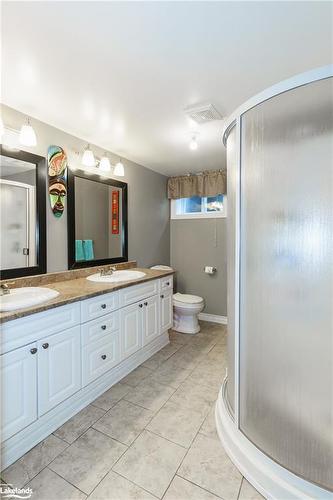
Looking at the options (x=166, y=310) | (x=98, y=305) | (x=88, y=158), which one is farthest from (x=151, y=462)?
(x=88, y=158)

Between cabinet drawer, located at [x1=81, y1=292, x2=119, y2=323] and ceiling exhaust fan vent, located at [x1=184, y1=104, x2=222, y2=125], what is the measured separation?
158cm

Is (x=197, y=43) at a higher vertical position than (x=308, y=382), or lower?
higher

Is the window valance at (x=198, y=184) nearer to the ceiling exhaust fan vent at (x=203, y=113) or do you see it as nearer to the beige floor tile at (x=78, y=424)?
the ceiling exhaust fan vent at (x=203, y=113)

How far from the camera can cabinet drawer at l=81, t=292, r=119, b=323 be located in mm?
1746

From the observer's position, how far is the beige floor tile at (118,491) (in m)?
1.15

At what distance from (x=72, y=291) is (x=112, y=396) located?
89 cm

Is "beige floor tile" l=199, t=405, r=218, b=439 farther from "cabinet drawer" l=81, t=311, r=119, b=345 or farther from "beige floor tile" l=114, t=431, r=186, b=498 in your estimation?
"cabinet drawer" l=81, t=311, r=119, b=345

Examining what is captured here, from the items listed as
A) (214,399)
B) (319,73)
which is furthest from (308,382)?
(319,73)

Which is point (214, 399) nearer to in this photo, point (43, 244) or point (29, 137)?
point (43, 244)

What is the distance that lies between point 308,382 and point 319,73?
1325mm

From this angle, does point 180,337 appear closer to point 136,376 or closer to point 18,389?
point 136,376

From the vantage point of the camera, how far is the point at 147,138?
247 cm

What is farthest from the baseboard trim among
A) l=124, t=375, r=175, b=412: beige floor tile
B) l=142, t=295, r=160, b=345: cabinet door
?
l=124, t=375, r=175, b=412: beige floor tile

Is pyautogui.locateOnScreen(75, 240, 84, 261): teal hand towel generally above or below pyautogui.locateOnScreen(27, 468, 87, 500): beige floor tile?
above
